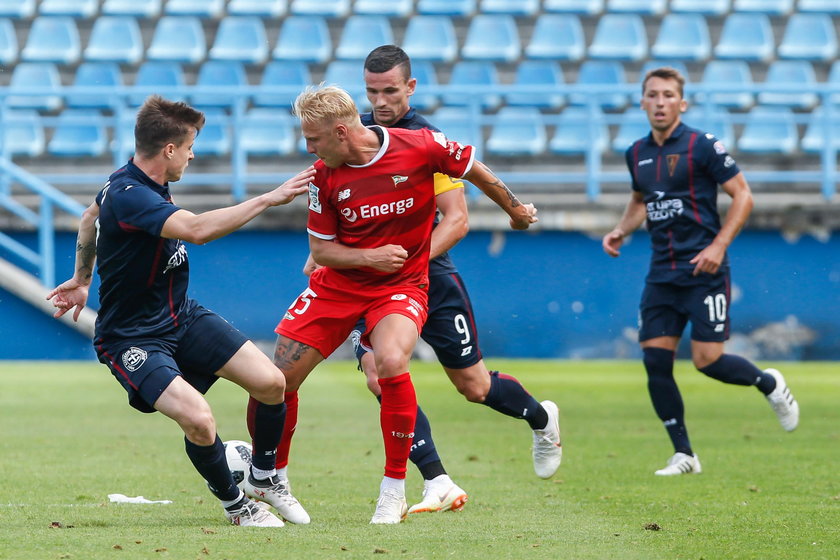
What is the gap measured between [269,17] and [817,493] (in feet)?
49.8

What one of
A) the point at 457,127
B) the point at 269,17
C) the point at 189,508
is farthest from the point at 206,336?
the point at 269,17

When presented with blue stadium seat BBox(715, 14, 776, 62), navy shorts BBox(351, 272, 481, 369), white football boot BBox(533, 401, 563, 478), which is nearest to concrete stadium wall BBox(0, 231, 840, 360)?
blue stadium seat BBox(715, 14, 776, 62)

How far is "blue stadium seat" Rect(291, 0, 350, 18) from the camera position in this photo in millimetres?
20016

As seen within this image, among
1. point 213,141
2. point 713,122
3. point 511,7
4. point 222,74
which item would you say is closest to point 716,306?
point 713,122

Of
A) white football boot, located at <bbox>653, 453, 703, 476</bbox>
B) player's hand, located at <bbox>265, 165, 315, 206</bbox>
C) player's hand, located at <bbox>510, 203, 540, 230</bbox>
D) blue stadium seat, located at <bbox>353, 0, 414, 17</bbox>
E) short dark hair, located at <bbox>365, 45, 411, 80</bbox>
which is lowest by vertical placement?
white football boot, located at <bbox>653, 453, 703, 476</bbox>

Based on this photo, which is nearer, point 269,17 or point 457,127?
point 457,127

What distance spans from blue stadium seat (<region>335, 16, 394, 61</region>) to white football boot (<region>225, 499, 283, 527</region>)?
14.5m

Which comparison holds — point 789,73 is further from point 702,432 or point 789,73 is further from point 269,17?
point 702,432

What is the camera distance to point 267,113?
62.5ft

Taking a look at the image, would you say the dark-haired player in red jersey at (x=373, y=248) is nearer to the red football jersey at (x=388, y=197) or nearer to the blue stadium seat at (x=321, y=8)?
the red football jersey at (x=388, y=197)

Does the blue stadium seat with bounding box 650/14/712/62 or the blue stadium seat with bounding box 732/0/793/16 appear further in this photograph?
the blue stadium seat with bounding box 732/0/793/16

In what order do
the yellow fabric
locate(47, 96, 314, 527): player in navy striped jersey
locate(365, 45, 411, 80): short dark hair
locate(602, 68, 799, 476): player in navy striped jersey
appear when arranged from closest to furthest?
locate(47, 96, 314, 527): player in navy striped jersey → locate(365, 45, 411, 80): short dark hair → the yellow fabric → locate(602, 68, 799, 476): player in navy striped jersey

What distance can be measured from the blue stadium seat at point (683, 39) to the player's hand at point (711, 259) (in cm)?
1241

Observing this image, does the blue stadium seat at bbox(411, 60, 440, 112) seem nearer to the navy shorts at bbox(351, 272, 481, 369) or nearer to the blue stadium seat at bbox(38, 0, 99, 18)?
the blue stadium seat at bbox(38, 0, 99, 18)
